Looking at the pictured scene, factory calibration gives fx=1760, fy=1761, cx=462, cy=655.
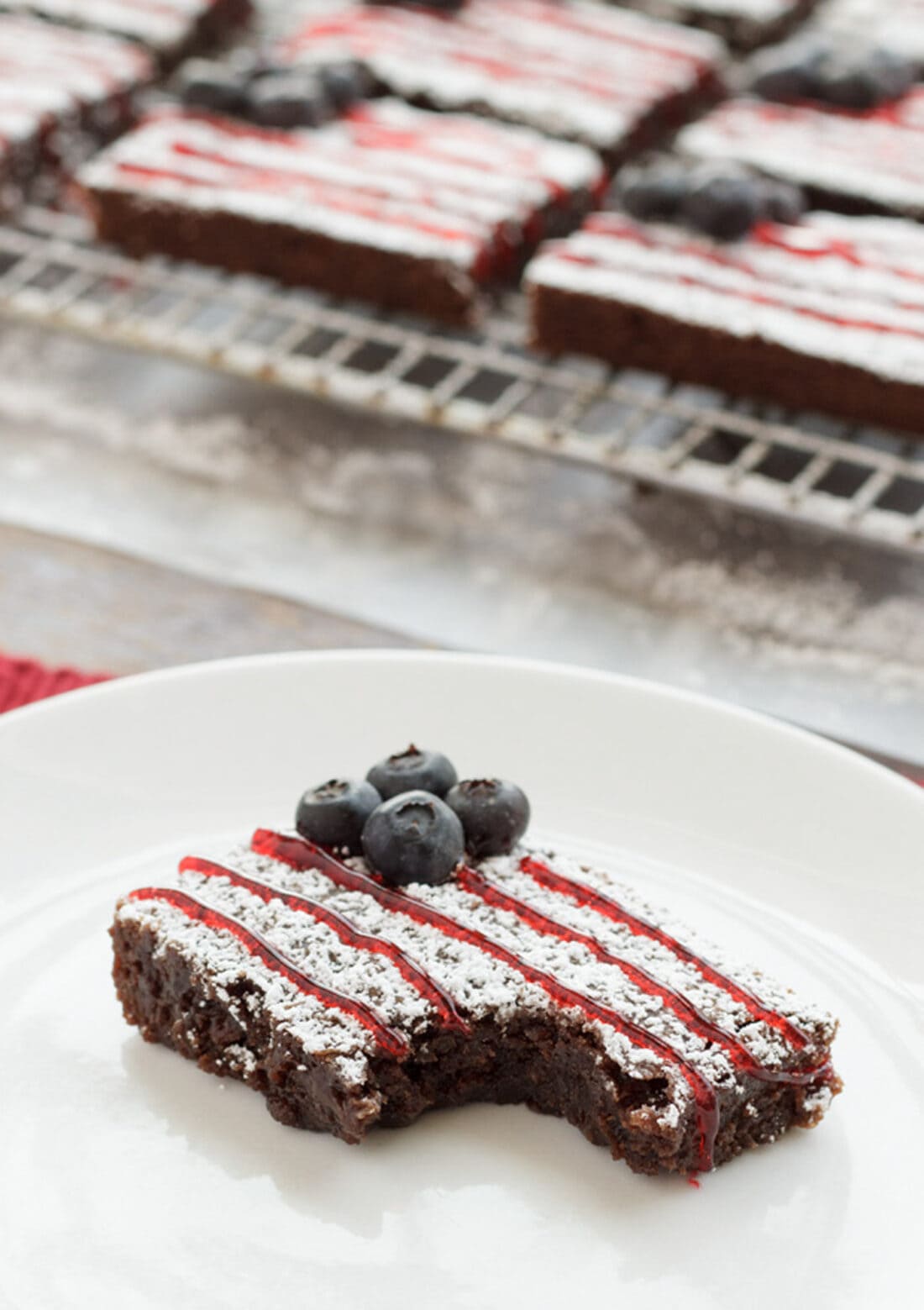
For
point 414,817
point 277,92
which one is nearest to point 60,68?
point 277,92

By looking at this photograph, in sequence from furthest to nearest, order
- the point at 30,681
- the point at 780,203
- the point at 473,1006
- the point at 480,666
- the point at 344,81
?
1. the point at 344,81
2. the point at 780,203
3. the point at 30,681
4. the point at 480,666
5. the point at 473,1006

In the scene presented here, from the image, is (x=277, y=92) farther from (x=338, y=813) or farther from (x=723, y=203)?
(x=338, y=813)

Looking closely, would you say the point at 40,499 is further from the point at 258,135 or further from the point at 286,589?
the point at 258,135

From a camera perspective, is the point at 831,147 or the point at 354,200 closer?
the point at 354,200

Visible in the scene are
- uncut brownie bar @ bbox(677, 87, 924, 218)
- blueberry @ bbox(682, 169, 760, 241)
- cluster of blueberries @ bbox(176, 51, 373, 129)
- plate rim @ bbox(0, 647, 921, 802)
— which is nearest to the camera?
plate rim @ bbox(0, 647, 921, 802)

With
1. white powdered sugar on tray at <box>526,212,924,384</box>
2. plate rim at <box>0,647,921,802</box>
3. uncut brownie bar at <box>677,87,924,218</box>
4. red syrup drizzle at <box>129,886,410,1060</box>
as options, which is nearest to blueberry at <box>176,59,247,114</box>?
white powdered sugar on tray at <box>526,212,924,384</box>

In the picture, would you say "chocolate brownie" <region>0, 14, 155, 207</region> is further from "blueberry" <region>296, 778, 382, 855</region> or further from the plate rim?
"blueberry" <region>296, 778, 382, 855</region>

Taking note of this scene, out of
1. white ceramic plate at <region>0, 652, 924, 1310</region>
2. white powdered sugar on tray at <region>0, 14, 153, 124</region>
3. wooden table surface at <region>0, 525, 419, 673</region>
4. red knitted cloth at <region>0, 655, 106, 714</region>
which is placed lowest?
wooden table surface at <region>0, 525, 419, 673</region>
